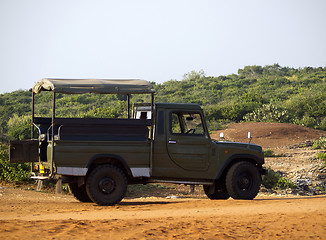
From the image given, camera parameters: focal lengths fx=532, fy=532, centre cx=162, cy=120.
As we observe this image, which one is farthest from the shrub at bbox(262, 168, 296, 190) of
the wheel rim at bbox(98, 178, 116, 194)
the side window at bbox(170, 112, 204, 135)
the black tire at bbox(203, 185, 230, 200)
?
the wheel rim at bbox(98, 178, 116, 194)

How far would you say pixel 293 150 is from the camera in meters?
31.5

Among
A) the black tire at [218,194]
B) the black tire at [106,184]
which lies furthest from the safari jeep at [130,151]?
the black tire at [218,194]

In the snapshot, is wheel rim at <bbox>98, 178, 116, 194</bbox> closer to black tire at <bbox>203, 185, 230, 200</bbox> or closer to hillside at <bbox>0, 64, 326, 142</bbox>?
black tire at <bbox>203, 185, 230, 200</bbox>

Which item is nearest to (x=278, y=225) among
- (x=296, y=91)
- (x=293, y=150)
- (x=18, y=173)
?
(x=18, y=173)

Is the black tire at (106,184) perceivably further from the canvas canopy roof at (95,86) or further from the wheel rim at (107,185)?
the canvas canopy roof at (95,86)

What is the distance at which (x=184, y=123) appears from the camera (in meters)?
12.6

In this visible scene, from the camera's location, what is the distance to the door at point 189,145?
1198 centimetres

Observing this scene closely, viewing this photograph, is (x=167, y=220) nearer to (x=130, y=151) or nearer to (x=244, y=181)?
(x=130, y=151)

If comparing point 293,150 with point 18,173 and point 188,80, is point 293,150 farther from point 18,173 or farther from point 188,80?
point 188,80

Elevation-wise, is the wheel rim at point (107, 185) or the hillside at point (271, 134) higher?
the hillside at point (271, 134)

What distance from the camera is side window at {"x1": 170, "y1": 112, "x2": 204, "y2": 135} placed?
12.1 m

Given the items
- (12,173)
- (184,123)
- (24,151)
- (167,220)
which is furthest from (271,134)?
(167,220)

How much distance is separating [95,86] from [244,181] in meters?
4.13

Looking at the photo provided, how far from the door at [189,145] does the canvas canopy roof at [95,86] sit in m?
0.97
